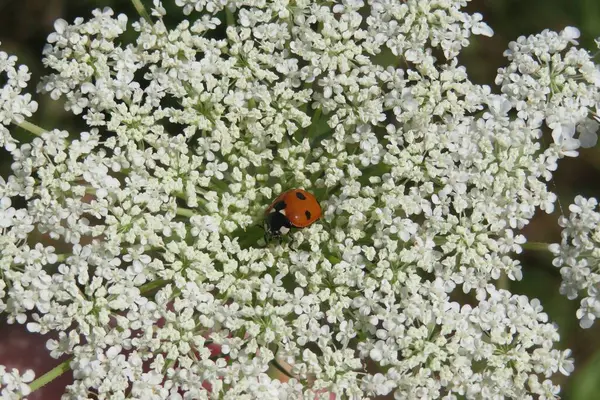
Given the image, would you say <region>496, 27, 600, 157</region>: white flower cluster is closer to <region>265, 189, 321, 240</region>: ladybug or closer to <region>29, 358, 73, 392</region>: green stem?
<region>265, 189, 321, 240</region>: ladybug

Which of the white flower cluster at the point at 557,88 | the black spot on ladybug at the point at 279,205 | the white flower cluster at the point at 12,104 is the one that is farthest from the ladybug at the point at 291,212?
the white flower cluster at the point at 12,104

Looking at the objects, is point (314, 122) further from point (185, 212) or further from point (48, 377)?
point (48, 377)

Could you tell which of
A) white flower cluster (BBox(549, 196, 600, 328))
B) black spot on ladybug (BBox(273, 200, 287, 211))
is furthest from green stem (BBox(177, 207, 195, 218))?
white flower cluster (BBox(549, 196, 600, 328))

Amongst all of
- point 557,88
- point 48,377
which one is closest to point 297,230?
point 48,377

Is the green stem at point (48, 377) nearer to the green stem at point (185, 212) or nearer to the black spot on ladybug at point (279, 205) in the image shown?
→ the green stem at point (185, 212)

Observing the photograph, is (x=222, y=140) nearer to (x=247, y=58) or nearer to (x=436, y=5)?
(x=247, y=58)
